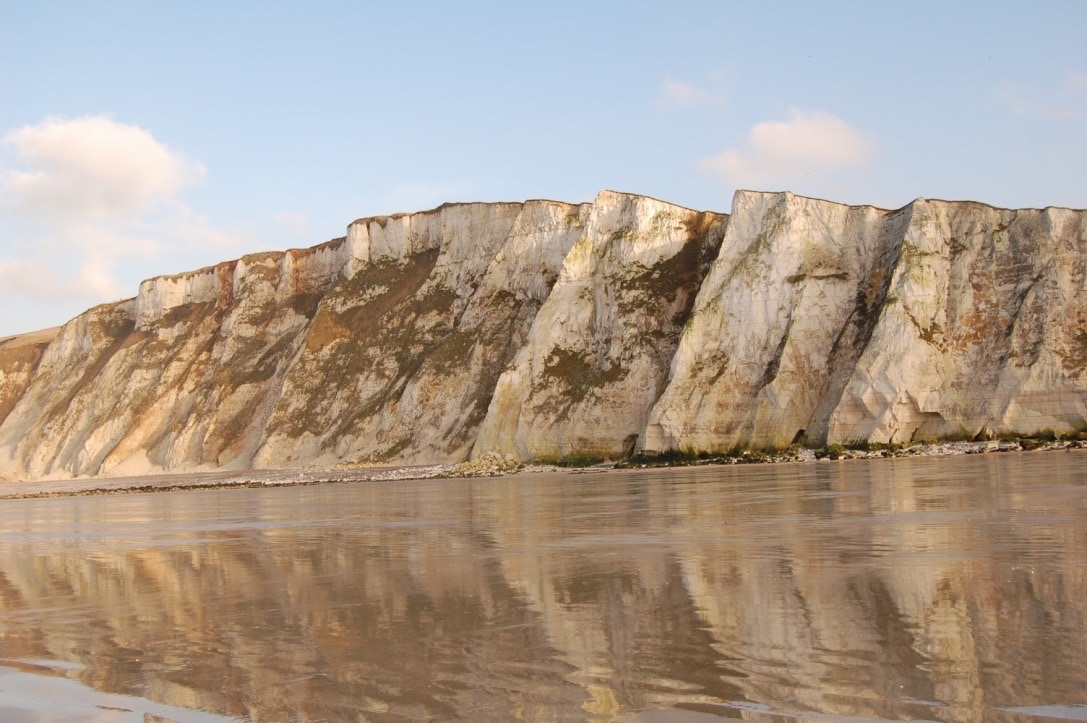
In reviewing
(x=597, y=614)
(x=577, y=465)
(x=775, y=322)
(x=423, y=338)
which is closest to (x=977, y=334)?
(x=775, y=322)

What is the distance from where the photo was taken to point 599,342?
51.8 meters

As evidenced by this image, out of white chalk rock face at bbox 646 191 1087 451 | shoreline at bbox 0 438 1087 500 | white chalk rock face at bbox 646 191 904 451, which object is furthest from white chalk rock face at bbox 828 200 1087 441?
white chalk rock face at bbox 646 191 904 451

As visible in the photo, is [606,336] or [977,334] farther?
[606,336]

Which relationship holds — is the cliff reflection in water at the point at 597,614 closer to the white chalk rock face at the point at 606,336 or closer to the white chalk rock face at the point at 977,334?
the white chalk rock face at the point at 977,334

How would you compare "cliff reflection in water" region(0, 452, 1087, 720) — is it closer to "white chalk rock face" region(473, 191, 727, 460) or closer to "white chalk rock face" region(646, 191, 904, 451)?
"white chalk rock face" region(646, 191, 904, 451)

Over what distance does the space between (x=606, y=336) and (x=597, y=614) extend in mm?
44379

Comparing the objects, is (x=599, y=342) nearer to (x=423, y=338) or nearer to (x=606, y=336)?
(x=606, y=336)

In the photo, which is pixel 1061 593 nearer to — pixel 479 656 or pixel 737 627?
pixel 737 627

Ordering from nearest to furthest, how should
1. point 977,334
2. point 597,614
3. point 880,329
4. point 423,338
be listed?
point 597,614 < point 977,334 < point 880,329 < point 423,338

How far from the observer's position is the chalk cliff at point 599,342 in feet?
132

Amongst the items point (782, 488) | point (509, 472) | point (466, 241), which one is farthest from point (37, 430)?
point (782, 488)

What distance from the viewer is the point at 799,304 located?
45.4 metres

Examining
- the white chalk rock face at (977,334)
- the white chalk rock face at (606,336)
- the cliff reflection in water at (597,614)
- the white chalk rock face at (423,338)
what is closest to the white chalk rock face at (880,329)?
the white chalk rock face at (977,334)

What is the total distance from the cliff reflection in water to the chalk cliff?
1037 inches
